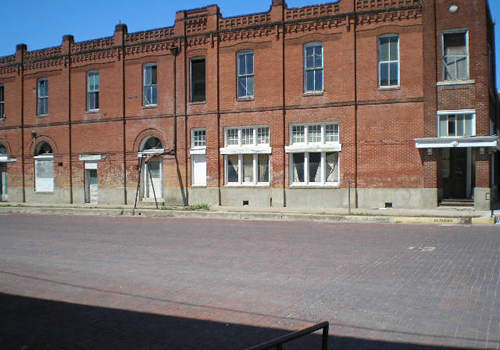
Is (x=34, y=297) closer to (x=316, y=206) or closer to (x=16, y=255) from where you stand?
(x=16, y=255)

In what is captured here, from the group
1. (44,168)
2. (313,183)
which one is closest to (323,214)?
(313,183)


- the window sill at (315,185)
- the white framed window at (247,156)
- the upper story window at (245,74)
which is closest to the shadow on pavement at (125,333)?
the window sill at (315,185)

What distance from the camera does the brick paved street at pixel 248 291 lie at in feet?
18.9

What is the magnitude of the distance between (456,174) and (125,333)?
20708 mm

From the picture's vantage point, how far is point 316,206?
75.0 ft

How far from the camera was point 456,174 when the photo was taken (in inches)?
904

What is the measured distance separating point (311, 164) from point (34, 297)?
677 inches

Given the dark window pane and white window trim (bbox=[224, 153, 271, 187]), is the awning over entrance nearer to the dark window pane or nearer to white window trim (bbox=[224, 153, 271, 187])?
the dark window pane

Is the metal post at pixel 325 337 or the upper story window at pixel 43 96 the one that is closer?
the metal post at pixel 325 337

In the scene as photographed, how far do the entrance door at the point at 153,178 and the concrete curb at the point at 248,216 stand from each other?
3.28 m

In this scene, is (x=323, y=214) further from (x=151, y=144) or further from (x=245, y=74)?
(x=151, y=144)

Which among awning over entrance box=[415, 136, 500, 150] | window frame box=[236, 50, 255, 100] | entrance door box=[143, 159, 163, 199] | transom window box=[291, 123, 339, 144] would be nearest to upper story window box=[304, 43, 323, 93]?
transom window box=[291, 123, 339, 144]

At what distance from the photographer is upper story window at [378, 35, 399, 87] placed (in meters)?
21.8

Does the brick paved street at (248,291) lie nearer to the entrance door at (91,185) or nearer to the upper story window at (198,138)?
the upper story window at (198,138)
